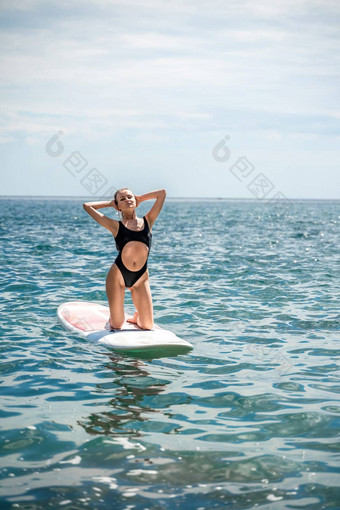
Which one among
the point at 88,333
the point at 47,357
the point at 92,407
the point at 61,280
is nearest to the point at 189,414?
the point at 92,407

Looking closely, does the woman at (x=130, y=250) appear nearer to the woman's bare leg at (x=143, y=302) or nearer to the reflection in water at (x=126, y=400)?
the woman's bare leg at (x=143, y=302)

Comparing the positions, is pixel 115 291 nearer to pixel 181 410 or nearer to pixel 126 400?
pixel 126 400

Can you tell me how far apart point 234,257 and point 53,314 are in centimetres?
1132

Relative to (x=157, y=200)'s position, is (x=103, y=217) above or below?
below

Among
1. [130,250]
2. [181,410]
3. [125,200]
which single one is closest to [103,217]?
[125,200]

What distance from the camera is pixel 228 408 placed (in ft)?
20.4

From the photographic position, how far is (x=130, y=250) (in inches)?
341

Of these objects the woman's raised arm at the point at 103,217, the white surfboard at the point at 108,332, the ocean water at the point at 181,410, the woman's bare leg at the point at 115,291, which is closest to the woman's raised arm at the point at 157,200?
the woman's raised arm at the point at 103,217

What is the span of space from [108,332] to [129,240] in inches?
55.8

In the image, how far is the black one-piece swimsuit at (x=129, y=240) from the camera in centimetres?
860

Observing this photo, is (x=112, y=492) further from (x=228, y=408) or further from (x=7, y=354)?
(x=7, y=354)

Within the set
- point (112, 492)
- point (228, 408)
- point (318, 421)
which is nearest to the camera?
point (112, 492)

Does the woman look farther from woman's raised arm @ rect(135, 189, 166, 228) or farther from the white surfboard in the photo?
the white surfboard

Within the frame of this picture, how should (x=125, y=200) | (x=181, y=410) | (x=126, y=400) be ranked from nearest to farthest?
(x=181, y=410)
(x=126, y=400)
(x=125, y=200)
